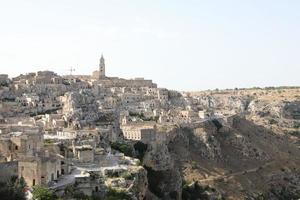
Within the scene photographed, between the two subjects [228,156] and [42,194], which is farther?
[228,156]

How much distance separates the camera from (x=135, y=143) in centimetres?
6353

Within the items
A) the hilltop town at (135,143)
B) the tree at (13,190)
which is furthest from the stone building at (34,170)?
the tree at (13,190)

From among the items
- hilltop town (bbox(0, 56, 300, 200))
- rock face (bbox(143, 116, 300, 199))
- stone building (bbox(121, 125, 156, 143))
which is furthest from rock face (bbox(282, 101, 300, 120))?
stone building (bbox(121, 125, 156, 143))

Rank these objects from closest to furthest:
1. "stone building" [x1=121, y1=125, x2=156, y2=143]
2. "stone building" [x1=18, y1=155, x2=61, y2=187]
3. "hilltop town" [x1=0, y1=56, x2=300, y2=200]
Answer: "stone building" [x1=18, y1=155, x2=61, y2=187] → "hilltop town" [x1=0, y1=56, x2=300, y2=200] → "stone building" [x1=121, y1=125, x2=156, y2=143]

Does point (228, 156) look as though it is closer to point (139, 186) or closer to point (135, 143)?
point (135, 143)

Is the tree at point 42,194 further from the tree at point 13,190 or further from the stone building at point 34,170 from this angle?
the stone building at point 34,170

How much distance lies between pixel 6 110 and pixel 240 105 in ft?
264

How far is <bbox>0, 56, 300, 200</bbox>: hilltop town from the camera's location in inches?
1539

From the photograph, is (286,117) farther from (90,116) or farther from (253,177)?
(90,116)

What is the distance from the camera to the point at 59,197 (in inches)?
1336

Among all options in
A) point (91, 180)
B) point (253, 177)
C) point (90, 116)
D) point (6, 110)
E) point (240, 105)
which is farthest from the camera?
point (240, 105)

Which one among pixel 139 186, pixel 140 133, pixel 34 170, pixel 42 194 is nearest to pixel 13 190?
pixel 34 170

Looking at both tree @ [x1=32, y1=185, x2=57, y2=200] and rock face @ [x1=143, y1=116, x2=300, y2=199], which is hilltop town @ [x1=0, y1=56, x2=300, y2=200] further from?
tree @ [x1=32, y1=185, x2=57, y2=200]

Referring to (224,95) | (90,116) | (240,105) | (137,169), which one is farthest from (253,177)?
(224,95)
